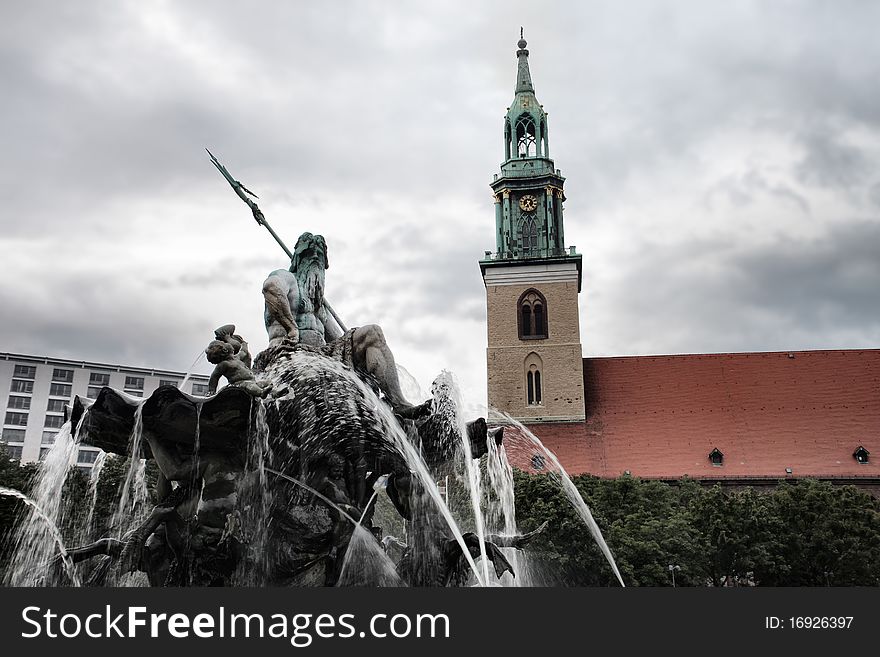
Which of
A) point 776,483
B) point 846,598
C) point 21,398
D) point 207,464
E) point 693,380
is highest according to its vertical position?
point 21,398

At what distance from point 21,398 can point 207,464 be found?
66651 mm

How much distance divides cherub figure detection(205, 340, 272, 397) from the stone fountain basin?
0.20 metres

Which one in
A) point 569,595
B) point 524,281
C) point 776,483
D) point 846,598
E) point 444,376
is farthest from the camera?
point 524,281

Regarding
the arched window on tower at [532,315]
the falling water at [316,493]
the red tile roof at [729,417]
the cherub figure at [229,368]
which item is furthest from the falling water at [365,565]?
the arched window on tower at [532,315]

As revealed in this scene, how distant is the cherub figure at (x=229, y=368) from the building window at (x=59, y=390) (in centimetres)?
6632

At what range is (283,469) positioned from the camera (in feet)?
26.2

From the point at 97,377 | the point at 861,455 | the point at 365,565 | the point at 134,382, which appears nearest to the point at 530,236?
the point at 861,455

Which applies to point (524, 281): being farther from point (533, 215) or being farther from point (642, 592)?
point (642, 592)

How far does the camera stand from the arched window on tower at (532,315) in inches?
1630

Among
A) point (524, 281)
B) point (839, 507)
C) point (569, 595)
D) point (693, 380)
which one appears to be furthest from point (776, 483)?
point (569, 595)

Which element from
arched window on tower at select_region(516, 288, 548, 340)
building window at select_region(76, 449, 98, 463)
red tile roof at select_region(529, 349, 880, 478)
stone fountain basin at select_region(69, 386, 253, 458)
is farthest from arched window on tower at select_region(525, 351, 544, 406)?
building window at select_region(76, 449, 98, 463)

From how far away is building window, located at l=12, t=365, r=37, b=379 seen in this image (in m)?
66.9

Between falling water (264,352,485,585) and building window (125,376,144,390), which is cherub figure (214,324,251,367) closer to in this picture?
falling water (264,352,485,585)

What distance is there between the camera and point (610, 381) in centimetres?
4081
